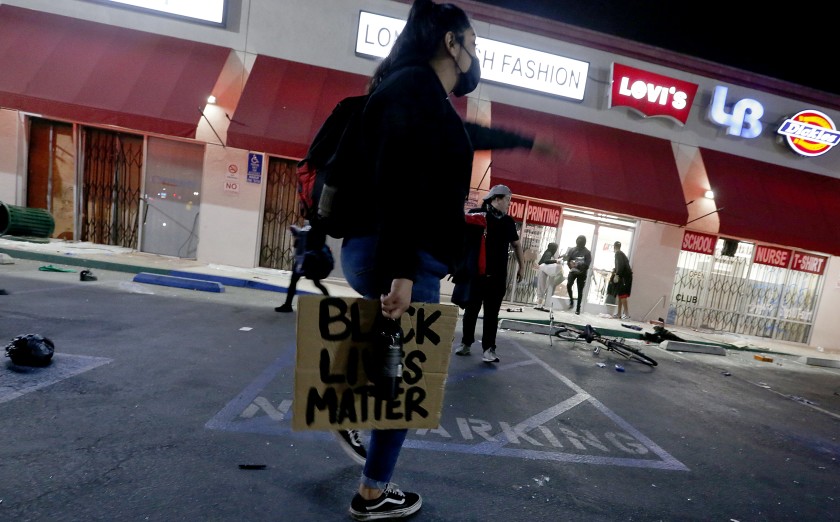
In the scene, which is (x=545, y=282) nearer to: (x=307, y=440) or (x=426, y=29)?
(x=307, y=440)

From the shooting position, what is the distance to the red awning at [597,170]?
951 cm

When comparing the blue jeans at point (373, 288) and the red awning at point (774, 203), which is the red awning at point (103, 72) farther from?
the red awning at point (774, 203)

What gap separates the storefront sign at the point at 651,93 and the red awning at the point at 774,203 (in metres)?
1.45

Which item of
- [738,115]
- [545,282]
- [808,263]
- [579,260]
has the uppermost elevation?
[738,115]

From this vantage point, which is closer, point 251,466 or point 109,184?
point 251,466

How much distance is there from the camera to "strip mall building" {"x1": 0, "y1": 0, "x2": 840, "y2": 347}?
29.6 feet

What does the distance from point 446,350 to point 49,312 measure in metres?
5.07

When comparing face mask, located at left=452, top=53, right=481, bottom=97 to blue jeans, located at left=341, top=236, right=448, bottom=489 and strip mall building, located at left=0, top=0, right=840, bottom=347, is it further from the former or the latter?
strip mall building, located at left=0, top=0, right=840, bottom=347

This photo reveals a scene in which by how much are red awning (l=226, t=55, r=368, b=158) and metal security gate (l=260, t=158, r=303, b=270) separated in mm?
1398

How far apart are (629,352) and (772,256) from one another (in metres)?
8.86

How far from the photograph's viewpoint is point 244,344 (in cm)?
450

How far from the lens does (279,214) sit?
10383mm

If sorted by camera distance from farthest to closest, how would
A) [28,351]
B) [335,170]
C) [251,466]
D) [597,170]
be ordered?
[597,170] < [28,351] < [251,466] < [335,170]

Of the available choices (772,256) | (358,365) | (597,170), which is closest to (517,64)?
(597,170)
